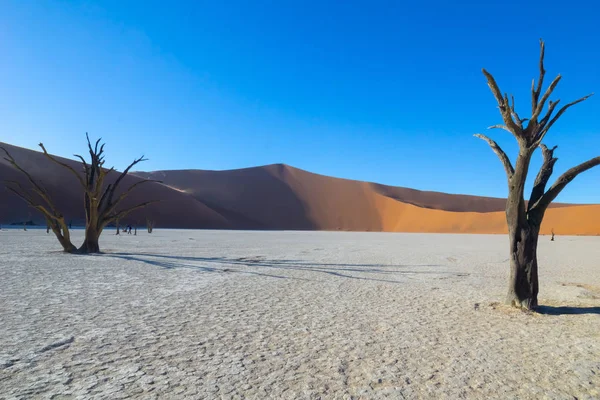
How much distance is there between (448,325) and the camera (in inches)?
185

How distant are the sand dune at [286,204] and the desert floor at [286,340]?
4821 centimetres

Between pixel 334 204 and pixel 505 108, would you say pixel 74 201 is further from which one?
pixel 505 108

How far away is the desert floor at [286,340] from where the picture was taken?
113 inches

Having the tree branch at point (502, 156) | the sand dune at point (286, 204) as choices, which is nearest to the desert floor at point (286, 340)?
the tree branch at point (502, 156)

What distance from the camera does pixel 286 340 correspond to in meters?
3.97

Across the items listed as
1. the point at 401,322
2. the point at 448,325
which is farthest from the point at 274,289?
the point at 448,325

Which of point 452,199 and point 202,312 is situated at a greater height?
point 452,199

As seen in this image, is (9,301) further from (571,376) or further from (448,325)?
(571,376)

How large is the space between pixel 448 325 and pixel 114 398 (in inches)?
145

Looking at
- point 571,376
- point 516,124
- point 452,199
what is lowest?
point 571,376

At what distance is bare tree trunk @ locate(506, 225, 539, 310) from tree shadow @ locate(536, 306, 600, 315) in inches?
6.9

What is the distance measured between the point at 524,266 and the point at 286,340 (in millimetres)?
3677

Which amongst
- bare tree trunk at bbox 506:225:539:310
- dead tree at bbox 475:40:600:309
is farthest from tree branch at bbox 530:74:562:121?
bare tree trunk at bbox 506:225:539:310

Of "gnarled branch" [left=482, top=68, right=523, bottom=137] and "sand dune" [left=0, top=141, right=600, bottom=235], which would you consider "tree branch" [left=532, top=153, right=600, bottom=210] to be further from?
"sand dune" [left=0, top=141, right=600, bottom=235]
